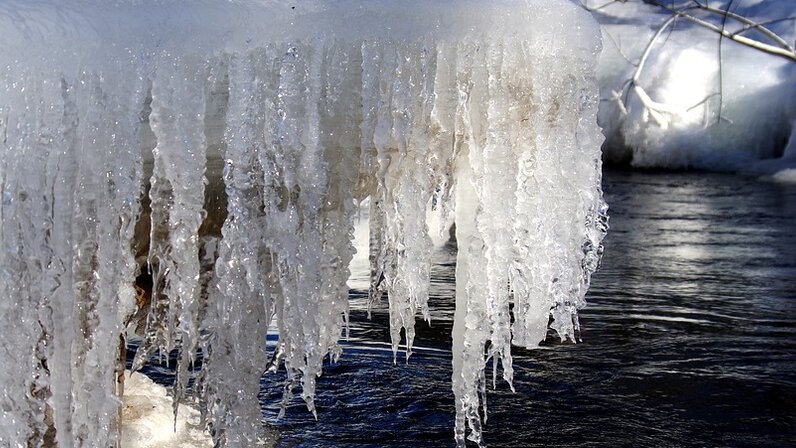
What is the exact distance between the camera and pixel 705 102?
1426 centimetres

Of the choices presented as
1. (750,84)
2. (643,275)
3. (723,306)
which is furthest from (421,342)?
(750,84)

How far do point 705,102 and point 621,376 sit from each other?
11348 mm

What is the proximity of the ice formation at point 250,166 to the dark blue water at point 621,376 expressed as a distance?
1.23m

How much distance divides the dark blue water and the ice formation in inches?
48.4

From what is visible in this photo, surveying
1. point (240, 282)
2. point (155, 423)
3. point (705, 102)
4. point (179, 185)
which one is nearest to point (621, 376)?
point (155, 423)

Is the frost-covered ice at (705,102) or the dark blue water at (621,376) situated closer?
the dark blue water at (621,376)

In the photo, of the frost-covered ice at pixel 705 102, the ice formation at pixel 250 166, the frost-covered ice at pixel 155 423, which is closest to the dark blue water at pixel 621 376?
the frost-covered ice at pixel 155 423

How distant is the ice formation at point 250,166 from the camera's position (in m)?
1.73

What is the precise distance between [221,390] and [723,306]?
11.7ft

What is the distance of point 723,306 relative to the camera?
16.1 feet

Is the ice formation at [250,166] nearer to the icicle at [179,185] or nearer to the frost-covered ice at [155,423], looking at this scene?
the icicle at [179,185]

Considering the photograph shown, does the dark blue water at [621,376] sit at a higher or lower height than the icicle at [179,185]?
lower

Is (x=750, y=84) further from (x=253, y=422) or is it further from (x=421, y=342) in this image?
(x=253, y=422)

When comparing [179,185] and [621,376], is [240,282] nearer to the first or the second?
[179,185]
